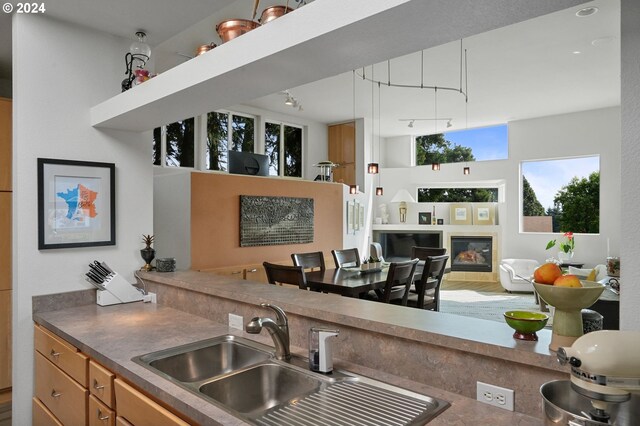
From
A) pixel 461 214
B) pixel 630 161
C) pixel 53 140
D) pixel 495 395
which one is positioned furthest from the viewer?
pixel 461 214

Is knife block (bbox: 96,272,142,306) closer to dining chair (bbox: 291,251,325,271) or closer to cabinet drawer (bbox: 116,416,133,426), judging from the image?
cabinet drawer (bbox: 116,416,133,426)

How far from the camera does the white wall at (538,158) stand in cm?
764

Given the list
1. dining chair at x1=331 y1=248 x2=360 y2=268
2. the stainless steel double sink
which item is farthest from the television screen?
the stainless steel double sink

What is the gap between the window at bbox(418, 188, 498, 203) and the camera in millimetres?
9641

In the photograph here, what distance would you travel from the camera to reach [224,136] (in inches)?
Answer: 289

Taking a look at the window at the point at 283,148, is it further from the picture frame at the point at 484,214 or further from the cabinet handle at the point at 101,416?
the cabinet handle at the point at 101,416

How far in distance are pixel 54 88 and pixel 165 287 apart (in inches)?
55.6

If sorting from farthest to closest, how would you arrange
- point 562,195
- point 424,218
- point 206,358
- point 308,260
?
point 424,218 → point 562,195 → point 308,260 → point 206,358

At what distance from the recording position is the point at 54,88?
8.57 ft

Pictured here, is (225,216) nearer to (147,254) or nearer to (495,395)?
(147,254)

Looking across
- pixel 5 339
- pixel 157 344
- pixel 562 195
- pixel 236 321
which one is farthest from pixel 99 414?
pixel 562 195

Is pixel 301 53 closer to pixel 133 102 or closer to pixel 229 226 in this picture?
pixel 133 102

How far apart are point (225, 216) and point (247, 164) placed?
85cm

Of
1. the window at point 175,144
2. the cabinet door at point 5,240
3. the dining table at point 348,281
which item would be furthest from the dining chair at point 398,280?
the window at point 175,144
